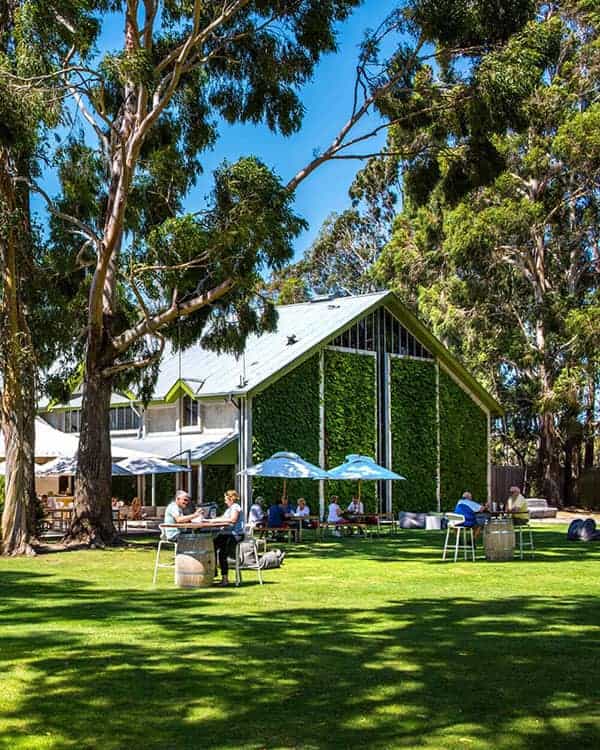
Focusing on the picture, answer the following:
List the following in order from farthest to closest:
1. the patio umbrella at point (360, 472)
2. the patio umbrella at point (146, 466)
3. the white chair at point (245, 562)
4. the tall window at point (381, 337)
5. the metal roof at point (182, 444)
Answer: the tall window at point (381, 337)
the metal roof at point (182, 444)
the patio umbrella at point (146, 466)
the patio umbrella at point (360, 472)
the white chair at point (245, 562)

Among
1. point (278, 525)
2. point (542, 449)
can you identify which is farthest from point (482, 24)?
point (542, 449)

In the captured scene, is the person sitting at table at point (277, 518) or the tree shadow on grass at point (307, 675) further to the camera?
the person sitting at table at point (277, 518)

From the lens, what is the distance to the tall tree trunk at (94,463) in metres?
21.4

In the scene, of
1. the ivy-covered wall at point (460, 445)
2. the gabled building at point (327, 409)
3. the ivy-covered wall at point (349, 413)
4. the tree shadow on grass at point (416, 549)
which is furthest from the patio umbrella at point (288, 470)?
the ivy-covered wall at point (460, 445)

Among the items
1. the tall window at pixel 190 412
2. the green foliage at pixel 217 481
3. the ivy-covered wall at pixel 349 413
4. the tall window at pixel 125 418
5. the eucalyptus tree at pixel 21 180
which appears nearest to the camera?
the eucalyptus tree at pixel 21 180

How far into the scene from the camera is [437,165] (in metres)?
22.7

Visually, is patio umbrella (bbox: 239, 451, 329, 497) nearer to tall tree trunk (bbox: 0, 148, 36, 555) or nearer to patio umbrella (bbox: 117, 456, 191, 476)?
patio umbrella (bbox: 117, 456, 191, 476)

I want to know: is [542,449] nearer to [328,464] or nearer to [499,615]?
[328,464]

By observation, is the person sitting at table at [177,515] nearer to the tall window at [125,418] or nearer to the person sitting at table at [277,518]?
the person sitting at table at [277,518]

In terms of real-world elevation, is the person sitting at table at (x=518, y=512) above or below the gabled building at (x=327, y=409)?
below

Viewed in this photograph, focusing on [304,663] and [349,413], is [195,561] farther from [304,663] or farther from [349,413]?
[349,413]

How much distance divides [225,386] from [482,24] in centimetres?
1406

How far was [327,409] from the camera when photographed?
1277 inches

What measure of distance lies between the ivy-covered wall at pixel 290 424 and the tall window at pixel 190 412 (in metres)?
2.61
